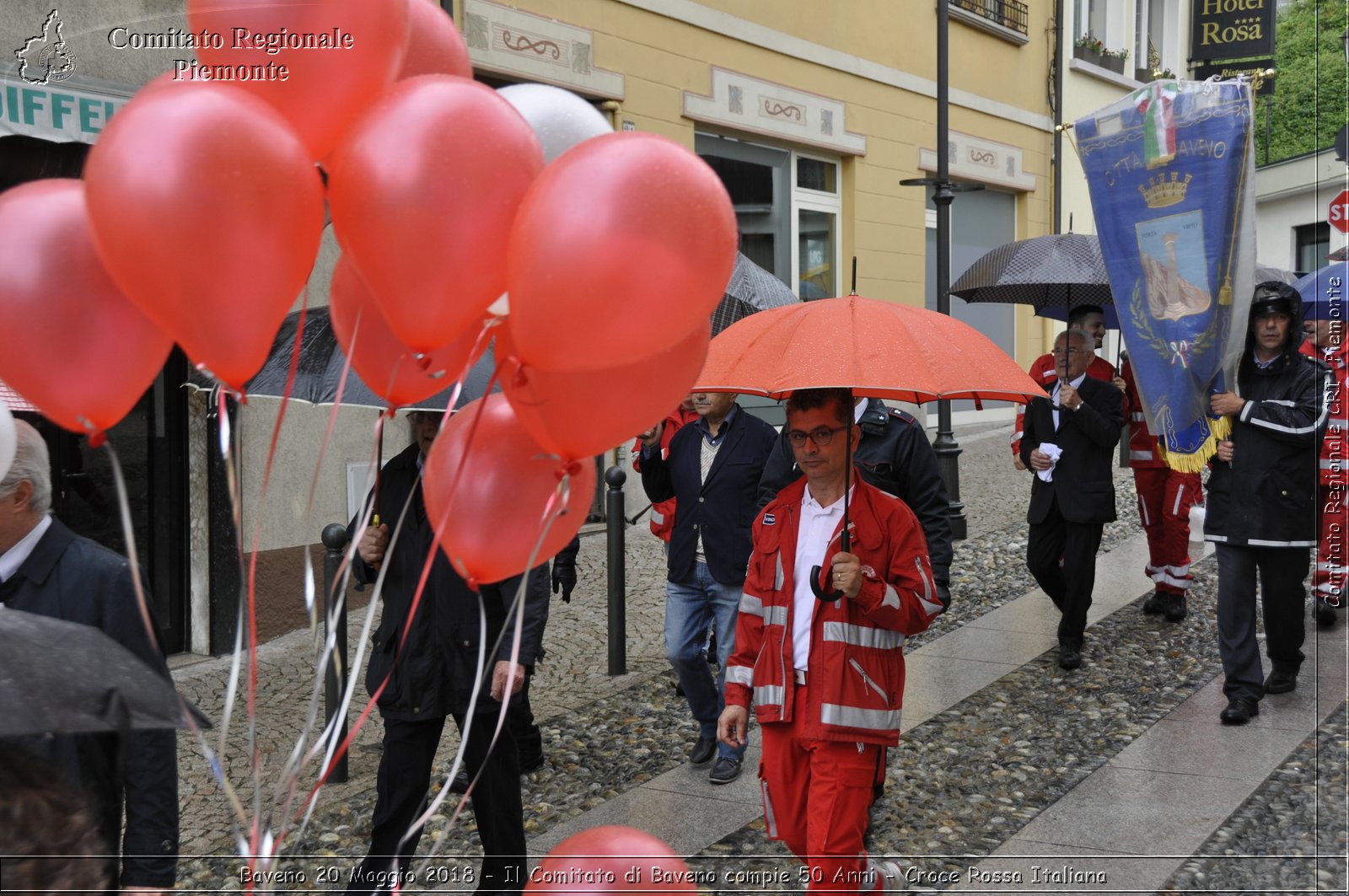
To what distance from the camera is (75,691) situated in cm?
180

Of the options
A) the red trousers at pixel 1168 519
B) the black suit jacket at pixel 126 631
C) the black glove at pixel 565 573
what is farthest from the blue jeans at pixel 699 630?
the red trousers at pixel 1168 519

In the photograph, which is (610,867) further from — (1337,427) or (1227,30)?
(1227,30)

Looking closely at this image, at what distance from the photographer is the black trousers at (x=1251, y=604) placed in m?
6.46

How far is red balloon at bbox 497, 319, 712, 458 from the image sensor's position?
2475 millimetres

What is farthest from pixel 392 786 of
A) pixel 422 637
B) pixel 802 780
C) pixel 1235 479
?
pixel 1235 479

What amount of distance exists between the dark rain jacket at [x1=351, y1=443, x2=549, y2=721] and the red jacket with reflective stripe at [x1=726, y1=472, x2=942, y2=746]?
0.86m

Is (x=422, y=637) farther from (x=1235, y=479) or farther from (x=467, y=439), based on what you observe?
(x=1235, y=479)

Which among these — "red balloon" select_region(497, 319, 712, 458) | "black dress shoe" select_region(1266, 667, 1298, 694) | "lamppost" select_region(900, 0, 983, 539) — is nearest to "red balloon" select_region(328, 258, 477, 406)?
"red balloon" select_region(497, 319, 712, 458)

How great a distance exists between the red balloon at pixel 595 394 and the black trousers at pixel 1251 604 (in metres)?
4.90

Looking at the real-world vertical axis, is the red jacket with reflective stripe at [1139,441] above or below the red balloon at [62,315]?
below

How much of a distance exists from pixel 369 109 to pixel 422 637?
227 cm

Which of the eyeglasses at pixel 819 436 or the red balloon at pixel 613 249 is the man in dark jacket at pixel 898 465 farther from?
the red balloon at pixel 613 249

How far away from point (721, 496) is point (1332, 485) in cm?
463

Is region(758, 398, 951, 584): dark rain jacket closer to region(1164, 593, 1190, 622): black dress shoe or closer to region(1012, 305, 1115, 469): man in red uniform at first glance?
region(1012, 305, 1115, 469): man in red uniform
